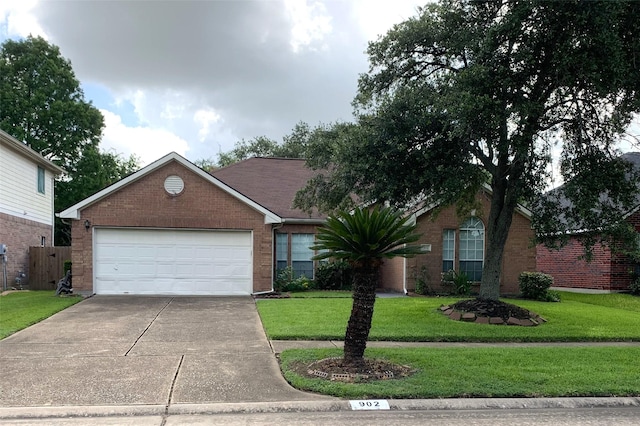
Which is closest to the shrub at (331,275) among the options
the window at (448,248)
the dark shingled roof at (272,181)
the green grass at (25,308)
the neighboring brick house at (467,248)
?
the dark shingled roof at (272,181)

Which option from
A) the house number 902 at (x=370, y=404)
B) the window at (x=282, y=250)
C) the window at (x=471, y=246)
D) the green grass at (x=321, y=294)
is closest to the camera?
the house number 902 at (x=370, y=404)

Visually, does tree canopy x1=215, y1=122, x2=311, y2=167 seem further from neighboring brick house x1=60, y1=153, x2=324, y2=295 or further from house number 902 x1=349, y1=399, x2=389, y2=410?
house number 902 x1=349, y1=399, x2=389, y2=410

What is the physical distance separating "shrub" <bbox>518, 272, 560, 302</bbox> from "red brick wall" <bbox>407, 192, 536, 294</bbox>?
2.86 ft

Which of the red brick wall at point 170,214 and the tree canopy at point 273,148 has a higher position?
the tree canopy at point 273,148

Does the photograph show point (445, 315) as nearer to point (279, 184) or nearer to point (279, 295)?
point (279, 295)

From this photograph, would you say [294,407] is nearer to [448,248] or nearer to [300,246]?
[448,248]

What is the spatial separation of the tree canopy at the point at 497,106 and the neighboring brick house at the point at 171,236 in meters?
4.60

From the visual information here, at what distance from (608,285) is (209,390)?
1850 centimetres

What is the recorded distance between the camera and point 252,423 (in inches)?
198

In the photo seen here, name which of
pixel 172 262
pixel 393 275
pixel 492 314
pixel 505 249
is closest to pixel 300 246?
pixel 393 275

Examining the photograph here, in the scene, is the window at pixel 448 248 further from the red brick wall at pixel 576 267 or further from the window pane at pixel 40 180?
the window pane at pixel 40 180

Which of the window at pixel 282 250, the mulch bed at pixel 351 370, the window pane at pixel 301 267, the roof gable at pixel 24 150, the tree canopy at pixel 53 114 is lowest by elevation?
the mulch bed at pixel 351 370

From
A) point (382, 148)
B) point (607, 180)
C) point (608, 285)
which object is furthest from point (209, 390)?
point (608, 285)

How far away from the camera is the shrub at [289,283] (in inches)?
679
